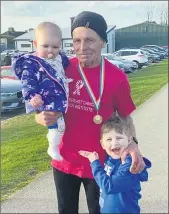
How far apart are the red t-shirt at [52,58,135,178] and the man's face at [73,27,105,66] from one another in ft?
0.32

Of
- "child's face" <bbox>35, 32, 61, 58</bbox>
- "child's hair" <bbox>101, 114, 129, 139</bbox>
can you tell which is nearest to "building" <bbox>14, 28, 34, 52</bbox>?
"child's face" <bbox>35, 32, 61, 58</bbox>

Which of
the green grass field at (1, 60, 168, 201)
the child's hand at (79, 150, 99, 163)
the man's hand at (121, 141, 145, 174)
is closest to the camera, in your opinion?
the man's hand at (121, 141, 145, 174)

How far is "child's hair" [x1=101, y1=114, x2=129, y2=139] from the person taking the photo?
219 centimetres

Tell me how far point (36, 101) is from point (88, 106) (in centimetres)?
35

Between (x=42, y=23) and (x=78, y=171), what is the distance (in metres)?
0.95

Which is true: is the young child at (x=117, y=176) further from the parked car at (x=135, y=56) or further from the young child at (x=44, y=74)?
the parked car at (x=135, y=56)

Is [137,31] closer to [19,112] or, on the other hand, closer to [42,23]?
[19,112]

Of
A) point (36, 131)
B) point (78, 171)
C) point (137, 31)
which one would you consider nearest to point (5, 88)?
point (36, 131)

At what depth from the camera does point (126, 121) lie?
95.1 inches

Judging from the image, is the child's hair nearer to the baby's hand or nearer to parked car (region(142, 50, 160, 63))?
the baby's hand

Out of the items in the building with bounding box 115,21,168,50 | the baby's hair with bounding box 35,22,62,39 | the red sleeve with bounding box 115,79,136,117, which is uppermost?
the building with bounding box 115,21,168,50

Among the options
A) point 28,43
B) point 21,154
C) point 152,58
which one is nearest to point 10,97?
point 21,154

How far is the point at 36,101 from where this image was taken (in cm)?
224

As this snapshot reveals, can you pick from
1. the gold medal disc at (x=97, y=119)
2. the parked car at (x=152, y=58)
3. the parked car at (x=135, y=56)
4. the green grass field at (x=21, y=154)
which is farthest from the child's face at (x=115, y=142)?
the parked car at (x=152, y=58)
